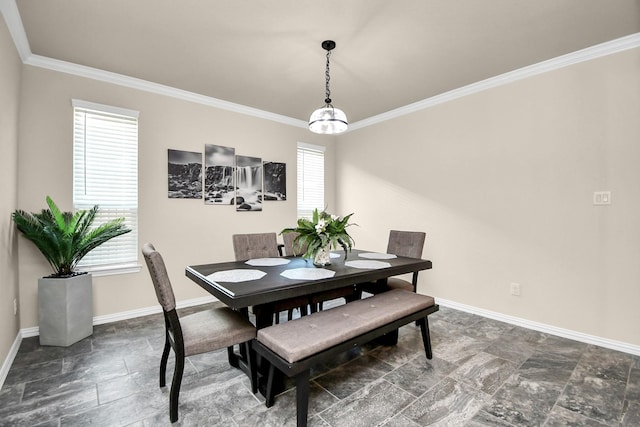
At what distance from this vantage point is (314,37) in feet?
8.41

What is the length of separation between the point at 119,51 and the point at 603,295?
5.13 m

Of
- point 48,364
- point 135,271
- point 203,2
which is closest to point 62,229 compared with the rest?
point 135,271

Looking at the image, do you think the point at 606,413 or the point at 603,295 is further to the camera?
the point at 603,295

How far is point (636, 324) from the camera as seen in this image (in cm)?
254

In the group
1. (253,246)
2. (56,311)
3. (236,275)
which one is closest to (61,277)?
(56,311)

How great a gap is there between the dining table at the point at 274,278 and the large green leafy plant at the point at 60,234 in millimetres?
1283

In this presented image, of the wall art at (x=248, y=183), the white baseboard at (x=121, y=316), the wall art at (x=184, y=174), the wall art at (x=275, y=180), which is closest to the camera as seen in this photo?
the white baseboard at (x=121, y=316)

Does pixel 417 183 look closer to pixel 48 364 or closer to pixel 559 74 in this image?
pixel 559 74

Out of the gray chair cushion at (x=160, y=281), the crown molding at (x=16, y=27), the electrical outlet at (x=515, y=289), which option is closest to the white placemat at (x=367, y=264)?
the gray chair cushion at (x=160, y=281)

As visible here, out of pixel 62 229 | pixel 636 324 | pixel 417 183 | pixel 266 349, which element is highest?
pixel 417 183

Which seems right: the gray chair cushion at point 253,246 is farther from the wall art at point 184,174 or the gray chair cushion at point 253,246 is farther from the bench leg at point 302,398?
the bench leg at point 302,398

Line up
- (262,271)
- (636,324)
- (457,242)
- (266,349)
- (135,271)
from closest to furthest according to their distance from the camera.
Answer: (266,349)
(262,271)
(636,324)
(135,271)
(457,242)

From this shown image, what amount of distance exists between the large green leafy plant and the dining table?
1283 mm

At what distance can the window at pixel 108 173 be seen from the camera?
10.2ft
